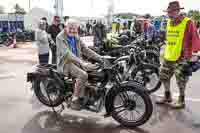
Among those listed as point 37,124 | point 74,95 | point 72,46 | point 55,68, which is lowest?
point 37,124

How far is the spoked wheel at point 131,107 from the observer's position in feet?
16.2

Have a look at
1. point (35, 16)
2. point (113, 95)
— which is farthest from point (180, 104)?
point (35, 16)

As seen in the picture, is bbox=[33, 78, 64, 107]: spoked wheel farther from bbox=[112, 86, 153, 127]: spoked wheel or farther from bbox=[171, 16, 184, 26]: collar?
bbox=[171, 16, 184, 26]: collar

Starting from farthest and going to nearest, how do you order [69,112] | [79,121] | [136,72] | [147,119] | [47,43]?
[47,43], [136,72], [69,112], [79,121], [147,119]

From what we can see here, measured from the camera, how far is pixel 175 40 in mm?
5922

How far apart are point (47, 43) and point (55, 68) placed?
8.37 feet

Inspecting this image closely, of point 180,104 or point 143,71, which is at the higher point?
point 143,71

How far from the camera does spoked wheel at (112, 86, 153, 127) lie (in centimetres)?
493

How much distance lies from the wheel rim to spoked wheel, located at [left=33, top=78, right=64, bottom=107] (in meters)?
1.15

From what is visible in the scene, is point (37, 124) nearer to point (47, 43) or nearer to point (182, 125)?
point (182, 125)

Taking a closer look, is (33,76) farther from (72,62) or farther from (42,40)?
(42,40)

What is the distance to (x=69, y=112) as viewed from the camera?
579cm

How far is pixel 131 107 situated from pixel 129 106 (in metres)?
0.04

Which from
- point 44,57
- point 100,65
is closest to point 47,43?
point 44,57
